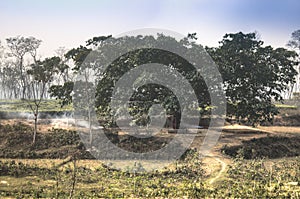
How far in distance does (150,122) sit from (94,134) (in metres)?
3.44

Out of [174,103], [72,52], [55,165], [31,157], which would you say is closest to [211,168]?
[174,103]

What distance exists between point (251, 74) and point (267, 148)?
462cm

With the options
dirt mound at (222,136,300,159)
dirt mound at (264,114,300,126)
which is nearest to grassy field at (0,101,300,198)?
dirt mound at (222,136,300,159)

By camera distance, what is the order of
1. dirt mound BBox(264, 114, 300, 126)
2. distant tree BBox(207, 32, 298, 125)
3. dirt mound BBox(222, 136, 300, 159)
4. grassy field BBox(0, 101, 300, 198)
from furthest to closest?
dirt mound BBox(264, 114, 300, 126), distant tree BBox(207, 32, 298, 125), dirt mound BBox(222, 136, 300, 159), grassy field BBox(0, 101, 300, 198)

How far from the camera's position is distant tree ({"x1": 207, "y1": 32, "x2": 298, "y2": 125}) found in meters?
21.0

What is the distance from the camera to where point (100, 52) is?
20.7 m

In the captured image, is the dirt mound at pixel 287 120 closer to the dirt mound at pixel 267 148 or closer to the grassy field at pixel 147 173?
the grassy field at pixel 147 173

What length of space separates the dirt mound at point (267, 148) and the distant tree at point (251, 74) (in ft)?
4.69

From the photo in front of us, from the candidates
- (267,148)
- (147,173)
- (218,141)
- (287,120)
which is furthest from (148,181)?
(287,120)

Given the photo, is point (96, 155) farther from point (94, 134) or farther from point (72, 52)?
point (72, 52)

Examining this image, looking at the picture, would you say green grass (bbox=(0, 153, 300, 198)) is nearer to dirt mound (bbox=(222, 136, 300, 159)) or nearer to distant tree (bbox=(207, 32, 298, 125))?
dirt mound (bbox=(222, 136, 300, 159))

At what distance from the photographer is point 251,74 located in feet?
69.7

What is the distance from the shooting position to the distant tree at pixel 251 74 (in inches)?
829

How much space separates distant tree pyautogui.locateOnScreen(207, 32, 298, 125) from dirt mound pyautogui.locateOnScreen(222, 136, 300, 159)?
143cm
